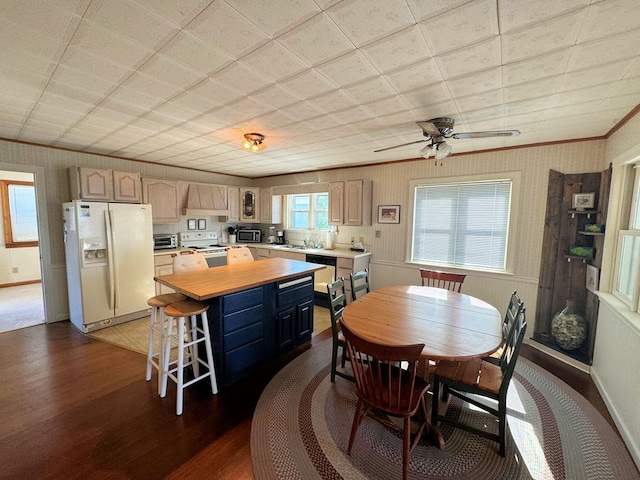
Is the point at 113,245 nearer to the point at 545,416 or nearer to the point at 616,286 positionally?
the point at 545,416

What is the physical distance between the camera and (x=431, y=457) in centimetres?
172

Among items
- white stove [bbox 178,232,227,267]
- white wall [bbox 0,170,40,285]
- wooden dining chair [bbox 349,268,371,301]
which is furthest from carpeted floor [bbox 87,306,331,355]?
white wall [bbox 0,170,40,285]

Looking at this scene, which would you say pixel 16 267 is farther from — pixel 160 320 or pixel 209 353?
pixel 209 353

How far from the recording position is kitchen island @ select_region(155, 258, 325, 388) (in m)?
2.33

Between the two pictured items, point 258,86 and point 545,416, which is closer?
point 258,86

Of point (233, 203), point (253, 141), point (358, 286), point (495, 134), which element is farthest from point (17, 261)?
point (495, 134)

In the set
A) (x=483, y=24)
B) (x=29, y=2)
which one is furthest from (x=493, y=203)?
(x=29, y=2)

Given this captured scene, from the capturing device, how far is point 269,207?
5660mm

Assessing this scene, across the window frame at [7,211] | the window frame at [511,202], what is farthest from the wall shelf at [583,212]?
the window frame at [7,211]

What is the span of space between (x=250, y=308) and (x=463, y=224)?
122 inches

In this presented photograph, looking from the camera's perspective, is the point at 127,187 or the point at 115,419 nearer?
the point at 115,419

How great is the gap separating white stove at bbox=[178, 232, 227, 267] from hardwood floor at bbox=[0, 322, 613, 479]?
6.95 feet

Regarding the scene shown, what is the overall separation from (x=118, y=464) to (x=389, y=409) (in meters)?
1.67

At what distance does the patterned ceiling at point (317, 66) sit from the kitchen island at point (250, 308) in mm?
1487
